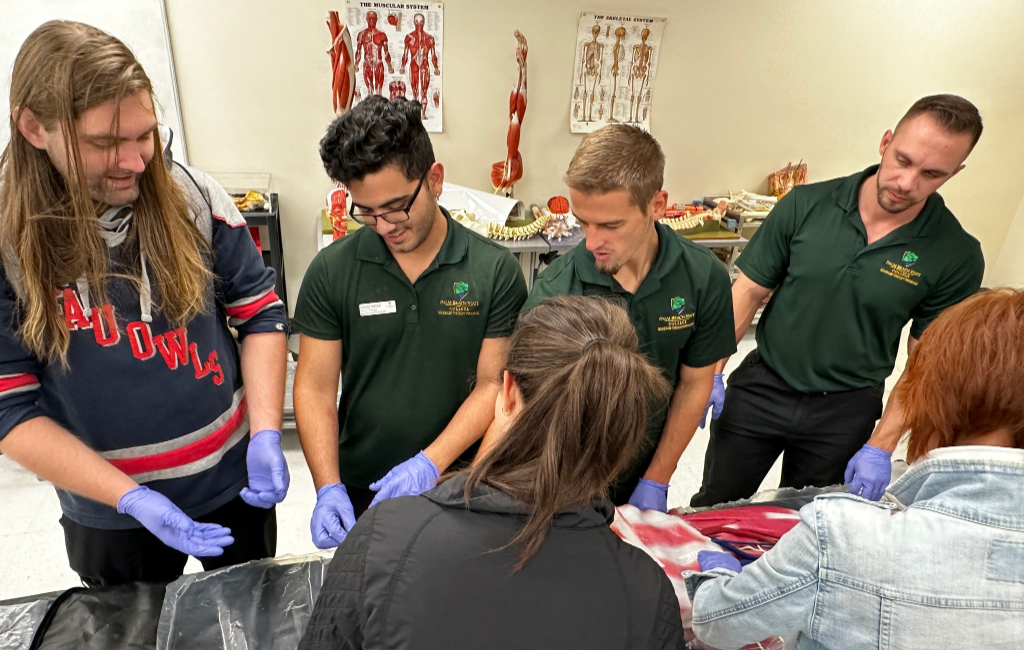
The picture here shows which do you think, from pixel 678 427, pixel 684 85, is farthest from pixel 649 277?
pixel 684 85

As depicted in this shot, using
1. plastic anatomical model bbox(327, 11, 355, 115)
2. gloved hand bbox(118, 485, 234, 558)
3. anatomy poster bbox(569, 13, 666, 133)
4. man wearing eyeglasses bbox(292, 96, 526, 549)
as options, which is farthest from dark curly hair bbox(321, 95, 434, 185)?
anatomy poster bbox(569, 13, 666, 133)

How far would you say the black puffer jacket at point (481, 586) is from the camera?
791 mm

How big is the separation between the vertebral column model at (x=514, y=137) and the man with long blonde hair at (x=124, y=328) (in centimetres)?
225

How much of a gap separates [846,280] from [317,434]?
1498 millimetres

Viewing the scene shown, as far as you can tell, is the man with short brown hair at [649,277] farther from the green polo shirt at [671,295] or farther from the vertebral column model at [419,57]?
the vertebral column model at [419,57]

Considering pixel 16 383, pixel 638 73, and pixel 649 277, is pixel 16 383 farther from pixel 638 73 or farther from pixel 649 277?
pixel 638 73

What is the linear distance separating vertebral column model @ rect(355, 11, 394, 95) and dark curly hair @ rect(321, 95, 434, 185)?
6.83ft

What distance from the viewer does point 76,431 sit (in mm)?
→ 1292

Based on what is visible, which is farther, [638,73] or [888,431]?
[638,73]

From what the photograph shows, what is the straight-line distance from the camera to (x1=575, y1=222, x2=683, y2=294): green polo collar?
151 centimetres

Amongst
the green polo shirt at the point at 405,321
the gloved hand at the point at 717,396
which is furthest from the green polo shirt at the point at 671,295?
the gloved hand at the point at 717,396

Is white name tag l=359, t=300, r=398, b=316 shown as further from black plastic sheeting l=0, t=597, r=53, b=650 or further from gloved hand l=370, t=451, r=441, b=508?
black plastic sheeting l=0, t=597, r=53, b=650

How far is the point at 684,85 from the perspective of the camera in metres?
3.74

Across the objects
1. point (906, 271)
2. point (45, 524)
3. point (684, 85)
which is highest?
point (684, 85)
